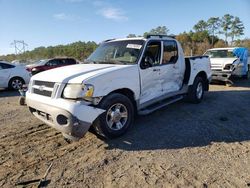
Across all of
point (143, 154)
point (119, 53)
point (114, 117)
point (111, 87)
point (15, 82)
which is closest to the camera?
point (143, 154)

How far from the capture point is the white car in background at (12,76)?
10812 millimetres

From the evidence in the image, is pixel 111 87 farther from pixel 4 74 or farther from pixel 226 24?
pixel 226 24

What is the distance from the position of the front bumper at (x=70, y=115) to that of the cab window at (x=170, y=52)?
262 cm

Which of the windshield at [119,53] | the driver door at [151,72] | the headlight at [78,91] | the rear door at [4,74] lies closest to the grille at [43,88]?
the headlight at [78,91]

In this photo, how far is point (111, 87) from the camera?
416 centimetres

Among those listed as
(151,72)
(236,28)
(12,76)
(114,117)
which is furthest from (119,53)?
(236,28)

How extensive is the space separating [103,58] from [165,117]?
214 cm

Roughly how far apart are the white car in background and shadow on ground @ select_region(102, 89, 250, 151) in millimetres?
7965

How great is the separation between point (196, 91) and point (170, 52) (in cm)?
168

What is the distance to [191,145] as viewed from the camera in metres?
4.17

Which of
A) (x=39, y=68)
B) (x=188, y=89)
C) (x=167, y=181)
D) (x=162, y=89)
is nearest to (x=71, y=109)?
(x=167, y=181)

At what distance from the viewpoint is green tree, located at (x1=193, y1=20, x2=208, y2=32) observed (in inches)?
2105

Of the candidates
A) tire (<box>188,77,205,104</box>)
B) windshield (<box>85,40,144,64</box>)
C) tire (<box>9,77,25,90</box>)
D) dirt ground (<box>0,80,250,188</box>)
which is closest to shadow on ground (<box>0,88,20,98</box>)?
tire (<box>9,77,25,90</box>)

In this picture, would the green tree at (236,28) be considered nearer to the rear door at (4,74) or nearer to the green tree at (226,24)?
the green tree at (226,24)
